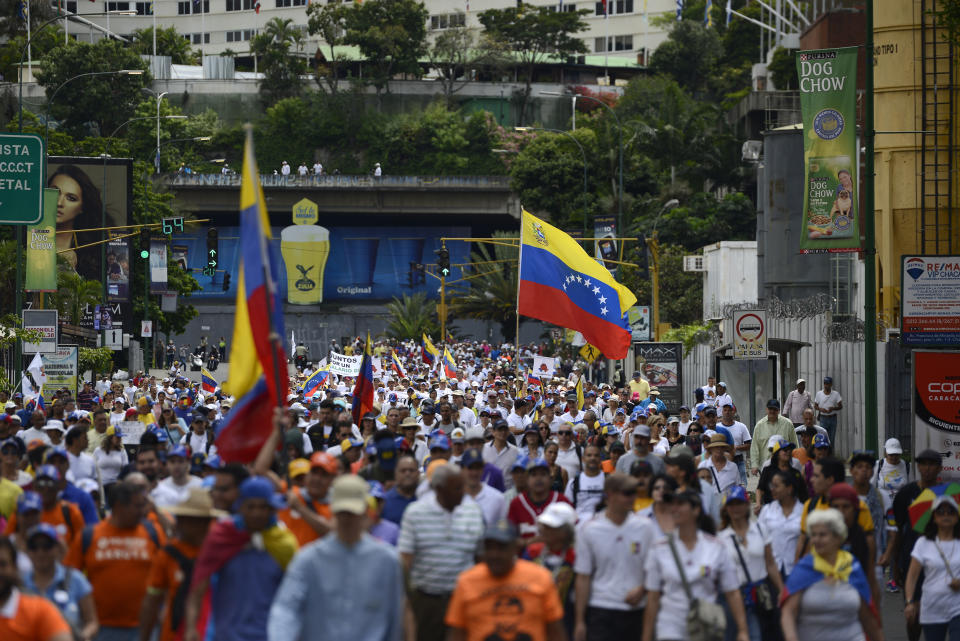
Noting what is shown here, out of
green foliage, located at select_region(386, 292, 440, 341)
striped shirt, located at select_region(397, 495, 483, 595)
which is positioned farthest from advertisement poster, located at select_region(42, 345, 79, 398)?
green foliage, located at select_region(386, 292, 440, 341)

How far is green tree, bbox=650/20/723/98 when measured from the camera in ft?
317

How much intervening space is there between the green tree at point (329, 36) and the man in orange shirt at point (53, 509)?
88.2 m

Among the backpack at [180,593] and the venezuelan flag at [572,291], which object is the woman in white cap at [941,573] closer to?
the backpack at [180,593]

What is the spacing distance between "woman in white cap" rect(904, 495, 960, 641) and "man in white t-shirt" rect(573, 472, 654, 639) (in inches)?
88.3

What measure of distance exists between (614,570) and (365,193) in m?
83.1

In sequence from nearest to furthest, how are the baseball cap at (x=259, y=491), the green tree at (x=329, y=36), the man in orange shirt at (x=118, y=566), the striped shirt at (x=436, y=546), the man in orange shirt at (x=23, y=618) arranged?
the man in orange shirt at (x=23, y=618), the baseball cap at (x=259, y=491), the man in orange shirt at (x=118, y=566), the striped shirt at (x=436, y=546), the green tree at (x=329, y=36)

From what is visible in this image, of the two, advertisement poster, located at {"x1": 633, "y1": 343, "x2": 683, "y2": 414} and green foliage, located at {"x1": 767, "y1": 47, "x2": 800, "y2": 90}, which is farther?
green foliage, located at {"x1": 767, "y1": 47, "x2": 800, "y2": 90}

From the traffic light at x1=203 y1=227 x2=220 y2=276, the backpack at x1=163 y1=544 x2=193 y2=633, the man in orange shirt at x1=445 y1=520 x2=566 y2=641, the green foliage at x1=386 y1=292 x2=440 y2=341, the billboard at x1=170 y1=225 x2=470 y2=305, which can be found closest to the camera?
the man in orange shirt at x1=445 y1=520 x2=566 y2=641

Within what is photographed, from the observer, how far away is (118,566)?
27.0 ft

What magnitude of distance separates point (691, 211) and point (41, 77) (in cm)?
4251

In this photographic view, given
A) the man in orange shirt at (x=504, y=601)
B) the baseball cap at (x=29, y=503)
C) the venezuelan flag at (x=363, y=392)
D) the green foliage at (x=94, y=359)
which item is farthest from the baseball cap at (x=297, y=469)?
the green foliage at (x=94, y=359)

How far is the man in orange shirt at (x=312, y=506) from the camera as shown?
27.0 ft

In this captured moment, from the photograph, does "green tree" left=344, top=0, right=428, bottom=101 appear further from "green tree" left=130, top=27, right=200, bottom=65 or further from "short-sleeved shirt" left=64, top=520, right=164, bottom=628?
"short-sleeved shirt" left=64, top=520, right=164, bottom=628

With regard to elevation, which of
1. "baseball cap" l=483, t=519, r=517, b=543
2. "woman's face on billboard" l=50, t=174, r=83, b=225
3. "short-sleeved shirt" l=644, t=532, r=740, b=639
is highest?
"woman's face on billboard" l=50, t=174, r=83, b=225
